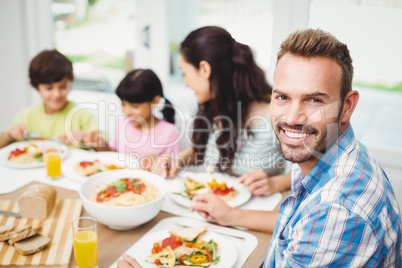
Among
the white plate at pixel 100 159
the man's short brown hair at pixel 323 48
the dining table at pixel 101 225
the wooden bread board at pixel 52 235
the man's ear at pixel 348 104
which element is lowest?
the dining table at pixel 101 225

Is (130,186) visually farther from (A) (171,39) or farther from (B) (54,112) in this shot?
(A) (171,39)

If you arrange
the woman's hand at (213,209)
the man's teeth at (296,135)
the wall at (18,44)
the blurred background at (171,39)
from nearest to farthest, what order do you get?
1. the man's teeth at (296,135)
2. the woman's hand at (213,209)
3. the blurred background at (171,39)
4. the wall at (18,44)

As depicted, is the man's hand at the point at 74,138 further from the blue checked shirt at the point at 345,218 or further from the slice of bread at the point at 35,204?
the blue checked shirt at the point at 345,218

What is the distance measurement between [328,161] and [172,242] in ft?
1.67

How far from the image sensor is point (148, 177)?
143 cm

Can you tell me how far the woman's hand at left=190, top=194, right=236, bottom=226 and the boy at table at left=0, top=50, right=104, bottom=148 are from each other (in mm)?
955

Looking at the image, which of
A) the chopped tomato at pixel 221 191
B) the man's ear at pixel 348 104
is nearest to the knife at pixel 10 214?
the chopped tomato at pixel 221 191

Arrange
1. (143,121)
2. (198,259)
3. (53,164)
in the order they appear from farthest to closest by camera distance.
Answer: (143,121), (53,164), (198,259)

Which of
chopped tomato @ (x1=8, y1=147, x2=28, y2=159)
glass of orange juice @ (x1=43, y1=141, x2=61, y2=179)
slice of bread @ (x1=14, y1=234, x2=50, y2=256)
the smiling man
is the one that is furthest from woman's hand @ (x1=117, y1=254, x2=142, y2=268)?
chopped tomato @ (x1=8, y1=147, x2=28, y2=159)

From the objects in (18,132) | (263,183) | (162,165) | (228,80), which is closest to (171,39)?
(228,80)

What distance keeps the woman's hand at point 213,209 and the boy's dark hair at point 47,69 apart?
4.32 ft

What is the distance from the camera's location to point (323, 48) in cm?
90

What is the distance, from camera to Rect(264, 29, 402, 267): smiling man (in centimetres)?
84

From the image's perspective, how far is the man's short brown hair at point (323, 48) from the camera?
0.90 meters
